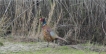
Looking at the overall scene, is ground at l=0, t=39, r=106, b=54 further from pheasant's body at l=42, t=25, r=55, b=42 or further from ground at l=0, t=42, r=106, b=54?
pheasant's body at l=42, t=25, r=55, b=42

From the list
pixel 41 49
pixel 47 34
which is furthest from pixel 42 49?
pixel 47 34

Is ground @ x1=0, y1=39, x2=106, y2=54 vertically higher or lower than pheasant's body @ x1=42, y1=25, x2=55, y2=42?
lower

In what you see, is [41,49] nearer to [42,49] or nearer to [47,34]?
[42,49]

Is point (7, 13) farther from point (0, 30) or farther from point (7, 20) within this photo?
point (0, 30)

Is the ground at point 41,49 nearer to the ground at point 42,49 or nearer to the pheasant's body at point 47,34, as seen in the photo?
the ground at point 42,49

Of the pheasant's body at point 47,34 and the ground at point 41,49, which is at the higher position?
the pheasant's body at point 47,34

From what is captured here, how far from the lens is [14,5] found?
40.0 ft

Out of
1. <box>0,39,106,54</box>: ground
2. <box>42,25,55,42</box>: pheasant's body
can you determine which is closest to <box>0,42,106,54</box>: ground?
<box>0,39,106,54</box>: ground

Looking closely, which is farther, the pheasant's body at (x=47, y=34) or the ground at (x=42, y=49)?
the pheasant's body at (x=47, y=34)

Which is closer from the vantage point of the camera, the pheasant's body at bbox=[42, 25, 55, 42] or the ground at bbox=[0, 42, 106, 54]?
the ground at bbox=[0, 42, 106, 54]

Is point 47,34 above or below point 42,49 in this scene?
above

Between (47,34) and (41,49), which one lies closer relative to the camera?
(41,49)

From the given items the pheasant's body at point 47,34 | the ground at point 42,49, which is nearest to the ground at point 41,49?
the ground at point 42,49

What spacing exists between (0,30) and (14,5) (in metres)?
1.74
